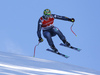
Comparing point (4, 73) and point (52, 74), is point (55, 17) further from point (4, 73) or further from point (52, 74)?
point (4, 73)

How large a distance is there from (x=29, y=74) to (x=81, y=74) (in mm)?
1374

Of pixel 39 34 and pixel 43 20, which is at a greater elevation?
pixel 43 20

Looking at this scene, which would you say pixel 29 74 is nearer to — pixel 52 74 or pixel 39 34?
pixel 52 74

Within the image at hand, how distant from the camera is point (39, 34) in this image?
6922 millimetres

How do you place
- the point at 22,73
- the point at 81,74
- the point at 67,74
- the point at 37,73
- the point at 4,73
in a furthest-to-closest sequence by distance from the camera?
the point at 81,74, the point at 67,74, the point at 37,73, the point at 22,73, the point at 4,73

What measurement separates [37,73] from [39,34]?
10.6ft

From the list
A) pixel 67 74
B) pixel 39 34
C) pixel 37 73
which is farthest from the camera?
pixel 39 34

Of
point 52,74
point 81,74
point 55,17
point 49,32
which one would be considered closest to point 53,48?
point 49,32

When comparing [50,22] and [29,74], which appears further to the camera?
[50,22]

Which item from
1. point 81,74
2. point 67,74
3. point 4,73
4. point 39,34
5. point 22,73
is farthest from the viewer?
point 39,34

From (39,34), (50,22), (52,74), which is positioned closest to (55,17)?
(50,22)

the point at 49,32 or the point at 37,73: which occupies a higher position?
the point at 49,32

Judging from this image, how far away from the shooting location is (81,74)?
4.54m

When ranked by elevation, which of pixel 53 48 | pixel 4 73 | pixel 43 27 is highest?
pixel 43 27
